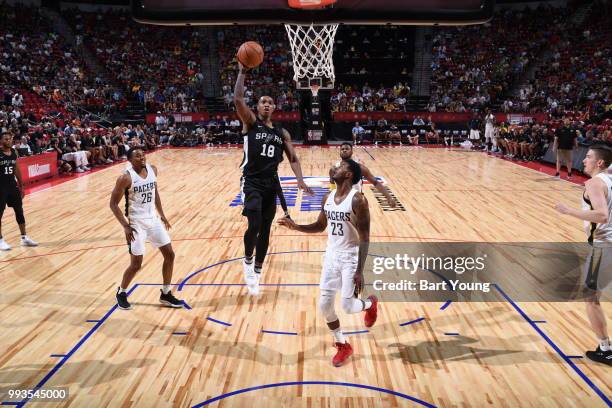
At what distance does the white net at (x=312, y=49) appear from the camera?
34.1 ft

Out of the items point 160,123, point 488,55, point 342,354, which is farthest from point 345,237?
point 488,55

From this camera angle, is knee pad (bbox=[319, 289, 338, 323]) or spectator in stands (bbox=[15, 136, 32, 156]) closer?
knee pad (bbox=[319, 289, 338, 323])

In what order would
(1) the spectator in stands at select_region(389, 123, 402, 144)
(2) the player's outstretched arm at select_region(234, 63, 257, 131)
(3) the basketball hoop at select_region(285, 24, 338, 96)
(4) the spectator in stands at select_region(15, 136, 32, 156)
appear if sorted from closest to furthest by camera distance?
(2) the player's outstretched arm at select_region(234, 63, 257, 131)
(3) the basketball hoop at select_region(285, 24, 338, 96)
(4) the spectator in stands at select_region(15, 136, 32, 156)
(1) the spectator in stands at select_region(389, 123, 402, 144)

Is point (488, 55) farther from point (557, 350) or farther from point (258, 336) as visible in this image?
point (258, 336)

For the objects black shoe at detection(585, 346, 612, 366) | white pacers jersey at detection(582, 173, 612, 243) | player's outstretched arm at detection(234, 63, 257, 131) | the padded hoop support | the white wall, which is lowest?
black shoe at detection(585, 346, 612, 366)

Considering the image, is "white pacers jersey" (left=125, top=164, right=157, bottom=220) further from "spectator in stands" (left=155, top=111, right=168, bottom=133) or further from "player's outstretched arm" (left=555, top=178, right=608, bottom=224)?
"spectator in stands" (left=155, top=111, right=168, bottom=133)

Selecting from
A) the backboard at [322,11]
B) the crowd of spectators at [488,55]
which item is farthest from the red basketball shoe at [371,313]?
the crowd of spectators at [488,55]

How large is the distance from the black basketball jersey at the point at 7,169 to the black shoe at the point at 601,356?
7.72m

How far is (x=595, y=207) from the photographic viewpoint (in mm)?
4043

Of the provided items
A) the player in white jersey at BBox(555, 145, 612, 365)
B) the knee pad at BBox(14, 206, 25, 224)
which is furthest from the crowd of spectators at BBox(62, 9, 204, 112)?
the player in white jersey at BBox(555, 145, 612, 365)

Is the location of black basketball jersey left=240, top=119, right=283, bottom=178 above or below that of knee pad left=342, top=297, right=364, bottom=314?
above

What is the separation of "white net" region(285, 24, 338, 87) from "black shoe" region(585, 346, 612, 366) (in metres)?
7.58

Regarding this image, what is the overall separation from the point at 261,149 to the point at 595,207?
3.14 m

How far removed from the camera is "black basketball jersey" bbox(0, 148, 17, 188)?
7380 millimetres
